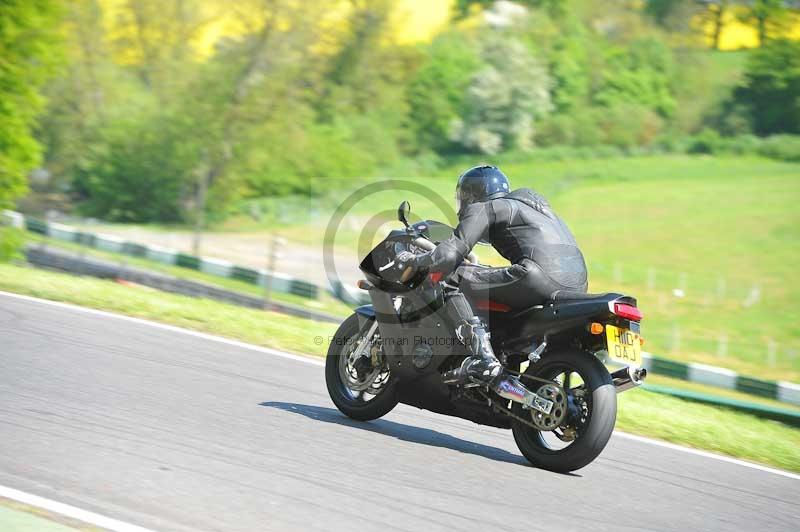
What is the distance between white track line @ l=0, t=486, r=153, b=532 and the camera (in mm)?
4289

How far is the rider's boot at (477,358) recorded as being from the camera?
20.4ft

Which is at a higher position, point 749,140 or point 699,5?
point 699,5

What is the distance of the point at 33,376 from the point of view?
684cm

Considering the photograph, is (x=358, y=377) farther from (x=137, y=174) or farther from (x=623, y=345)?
(x=137, y=174)

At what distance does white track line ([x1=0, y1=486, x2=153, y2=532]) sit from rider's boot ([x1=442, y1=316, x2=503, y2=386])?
2.57 m

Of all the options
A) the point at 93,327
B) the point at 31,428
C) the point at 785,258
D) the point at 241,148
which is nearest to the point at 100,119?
the point at 241,148

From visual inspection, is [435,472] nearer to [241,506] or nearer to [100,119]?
[241,506]

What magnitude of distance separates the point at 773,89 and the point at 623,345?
73.9m

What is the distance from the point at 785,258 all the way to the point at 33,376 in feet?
135

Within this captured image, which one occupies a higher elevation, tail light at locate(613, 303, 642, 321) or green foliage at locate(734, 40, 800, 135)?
green foliage at locate(734, 40, 800, 135)

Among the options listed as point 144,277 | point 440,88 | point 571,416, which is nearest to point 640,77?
point 440,88

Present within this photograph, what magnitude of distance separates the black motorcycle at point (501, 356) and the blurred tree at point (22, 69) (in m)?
20.4

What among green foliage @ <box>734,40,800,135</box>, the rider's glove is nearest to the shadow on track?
the rider's glove

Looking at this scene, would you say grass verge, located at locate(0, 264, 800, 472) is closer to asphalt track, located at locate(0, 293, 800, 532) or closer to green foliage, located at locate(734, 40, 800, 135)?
asphalt track, located at locate(0, 293, 800, 532)
